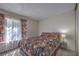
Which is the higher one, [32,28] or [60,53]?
[32,28]

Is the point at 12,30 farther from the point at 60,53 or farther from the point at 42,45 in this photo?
the point at 60,53

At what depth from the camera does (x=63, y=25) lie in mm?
1353

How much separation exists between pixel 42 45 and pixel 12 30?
1.50 feet

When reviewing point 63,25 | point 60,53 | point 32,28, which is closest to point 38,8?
point 32,28

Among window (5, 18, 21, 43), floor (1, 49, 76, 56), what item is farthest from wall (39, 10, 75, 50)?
window (5, 18, 21, 43)

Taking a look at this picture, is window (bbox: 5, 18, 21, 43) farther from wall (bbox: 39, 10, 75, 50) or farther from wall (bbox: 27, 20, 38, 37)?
wall (bbox: 39, 10, 75, 50)

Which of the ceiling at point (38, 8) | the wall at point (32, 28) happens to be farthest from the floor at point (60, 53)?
the ceiling at point (38, 8)

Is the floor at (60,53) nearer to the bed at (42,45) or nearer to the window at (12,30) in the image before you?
the bed at (42,45)

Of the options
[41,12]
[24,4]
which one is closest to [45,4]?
[41,12]

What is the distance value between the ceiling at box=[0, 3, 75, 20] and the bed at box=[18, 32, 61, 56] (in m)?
0.30

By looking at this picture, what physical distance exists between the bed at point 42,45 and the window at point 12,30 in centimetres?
11

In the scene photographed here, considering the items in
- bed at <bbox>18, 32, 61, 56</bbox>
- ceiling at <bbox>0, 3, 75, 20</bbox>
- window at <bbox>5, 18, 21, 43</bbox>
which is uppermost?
ceiling at <bbox>0, 3, 75, 20</bbox>

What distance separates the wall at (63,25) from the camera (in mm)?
1328

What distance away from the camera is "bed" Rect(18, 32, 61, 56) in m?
1.34
